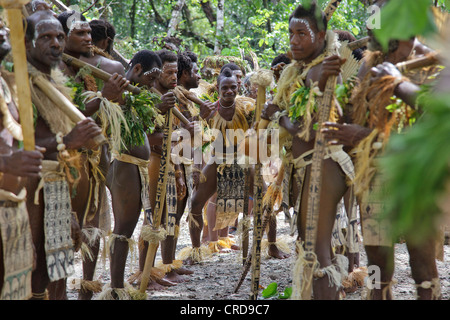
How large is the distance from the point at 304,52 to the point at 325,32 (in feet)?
0.77

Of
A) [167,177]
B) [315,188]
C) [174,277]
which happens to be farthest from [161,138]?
[315,188]

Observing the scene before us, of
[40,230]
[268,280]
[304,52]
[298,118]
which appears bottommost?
[268,280]

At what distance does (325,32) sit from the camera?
13.7ft

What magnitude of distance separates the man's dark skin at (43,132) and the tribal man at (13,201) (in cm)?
25

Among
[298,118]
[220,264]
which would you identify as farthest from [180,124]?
[298,118]

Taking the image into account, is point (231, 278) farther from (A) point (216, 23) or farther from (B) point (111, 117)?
(A) point (216, 23)

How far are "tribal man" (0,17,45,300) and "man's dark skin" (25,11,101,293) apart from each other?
250mm

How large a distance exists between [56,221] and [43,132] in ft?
1.95

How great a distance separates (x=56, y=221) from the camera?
12.1ft

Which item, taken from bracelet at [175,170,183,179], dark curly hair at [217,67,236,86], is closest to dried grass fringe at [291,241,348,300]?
bracelet at [175,170,183,179]

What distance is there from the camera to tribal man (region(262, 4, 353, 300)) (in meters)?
3.81

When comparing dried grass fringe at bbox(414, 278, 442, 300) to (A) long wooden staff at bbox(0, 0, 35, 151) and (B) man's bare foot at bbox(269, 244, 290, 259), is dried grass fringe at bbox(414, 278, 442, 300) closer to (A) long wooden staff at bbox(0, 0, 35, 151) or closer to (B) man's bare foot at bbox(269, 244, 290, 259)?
(A) long wooden staff at bbox(0, 0, 35, 151)

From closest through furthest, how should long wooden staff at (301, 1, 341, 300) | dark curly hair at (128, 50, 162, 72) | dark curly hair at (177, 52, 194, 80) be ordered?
long wooden staff at (301, 1, 341, 300), dark curly hair at (128, 50, 162, 72), dark curly hair at (177, 52, 194, 80)
